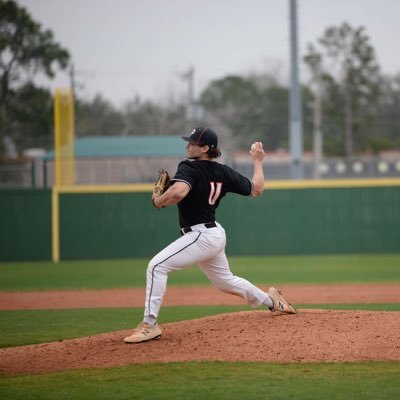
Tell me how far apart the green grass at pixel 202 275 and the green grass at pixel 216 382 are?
7973 millimetres

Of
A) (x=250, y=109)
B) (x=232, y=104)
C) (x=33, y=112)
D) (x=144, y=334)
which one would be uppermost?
(x=232, y=104)

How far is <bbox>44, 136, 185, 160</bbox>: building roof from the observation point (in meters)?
30.2

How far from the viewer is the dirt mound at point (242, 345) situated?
6.90m

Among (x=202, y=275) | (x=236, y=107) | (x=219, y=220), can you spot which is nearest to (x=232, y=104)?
(x=236, y=107)

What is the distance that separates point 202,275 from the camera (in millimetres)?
17828

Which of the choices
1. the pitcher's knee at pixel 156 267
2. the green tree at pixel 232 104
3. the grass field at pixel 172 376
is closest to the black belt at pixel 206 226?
the pitcher's knee at pixel 156 267

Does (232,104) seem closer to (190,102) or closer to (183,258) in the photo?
(190,102)

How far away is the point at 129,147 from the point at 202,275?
14.7 metres

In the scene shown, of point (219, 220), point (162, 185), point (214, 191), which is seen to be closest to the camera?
point (162, 185)

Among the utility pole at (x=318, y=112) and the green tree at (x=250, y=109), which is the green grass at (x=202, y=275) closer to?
the utility pole at (x=318, y=112)

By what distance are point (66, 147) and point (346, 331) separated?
14583mm

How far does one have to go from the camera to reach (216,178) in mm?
7367

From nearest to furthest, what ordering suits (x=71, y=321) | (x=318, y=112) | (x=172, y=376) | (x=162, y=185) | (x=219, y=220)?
(x=172, y=376)
(x=162, y=185)
(x=71, y=321)
(x=219, y=220)
(x=318, y=112)

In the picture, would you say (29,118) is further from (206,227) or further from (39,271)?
(206,227)
